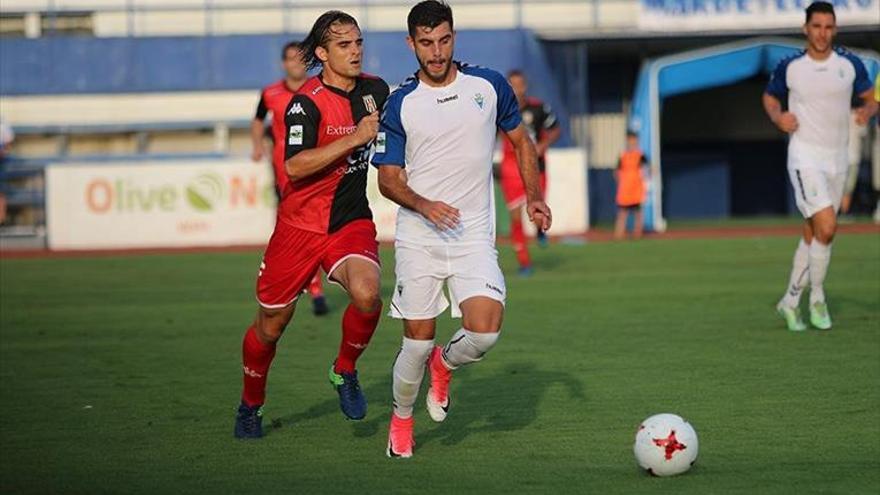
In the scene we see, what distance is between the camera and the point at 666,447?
25.7 ft

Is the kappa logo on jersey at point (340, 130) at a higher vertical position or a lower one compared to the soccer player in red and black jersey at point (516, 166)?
higher

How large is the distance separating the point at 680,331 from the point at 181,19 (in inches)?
1049

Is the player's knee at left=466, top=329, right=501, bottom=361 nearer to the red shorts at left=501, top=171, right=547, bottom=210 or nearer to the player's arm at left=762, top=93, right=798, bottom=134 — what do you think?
the player's arm at left=762, top=93, right=798, bottom=134

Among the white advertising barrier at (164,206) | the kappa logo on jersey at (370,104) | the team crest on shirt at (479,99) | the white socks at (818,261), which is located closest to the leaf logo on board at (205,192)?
the white advertising barrier at (164,206)

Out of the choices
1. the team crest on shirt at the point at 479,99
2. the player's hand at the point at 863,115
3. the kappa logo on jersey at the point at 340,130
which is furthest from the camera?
the player's hand at the point at 863,115

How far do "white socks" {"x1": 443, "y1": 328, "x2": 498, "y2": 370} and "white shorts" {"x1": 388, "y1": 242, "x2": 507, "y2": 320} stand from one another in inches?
5.2

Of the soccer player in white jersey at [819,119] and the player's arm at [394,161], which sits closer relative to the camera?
the player's arm at [394,161]

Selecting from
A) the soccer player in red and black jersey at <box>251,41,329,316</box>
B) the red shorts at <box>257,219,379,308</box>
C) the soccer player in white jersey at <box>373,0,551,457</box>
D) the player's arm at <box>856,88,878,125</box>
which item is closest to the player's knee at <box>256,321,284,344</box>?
the red shorts at <box>257,219,379,308</box>

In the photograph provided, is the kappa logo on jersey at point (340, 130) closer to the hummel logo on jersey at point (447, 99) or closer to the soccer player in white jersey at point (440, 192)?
the soccer player in white jersey at point (440, 192)

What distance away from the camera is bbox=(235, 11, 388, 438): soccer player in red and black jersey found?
9.09 metres

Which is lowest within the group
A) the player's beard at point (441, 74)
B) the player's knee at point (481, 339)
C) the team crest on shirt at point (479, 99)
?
the player's knee at point (481, 339)

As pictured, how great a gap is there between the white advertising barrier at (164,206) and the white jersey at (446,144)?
71.3 feet

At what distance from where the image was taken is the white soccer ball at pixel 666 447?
7.83 meters

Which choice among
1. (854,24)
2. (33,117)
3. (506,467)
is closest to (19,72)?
(33,117)
